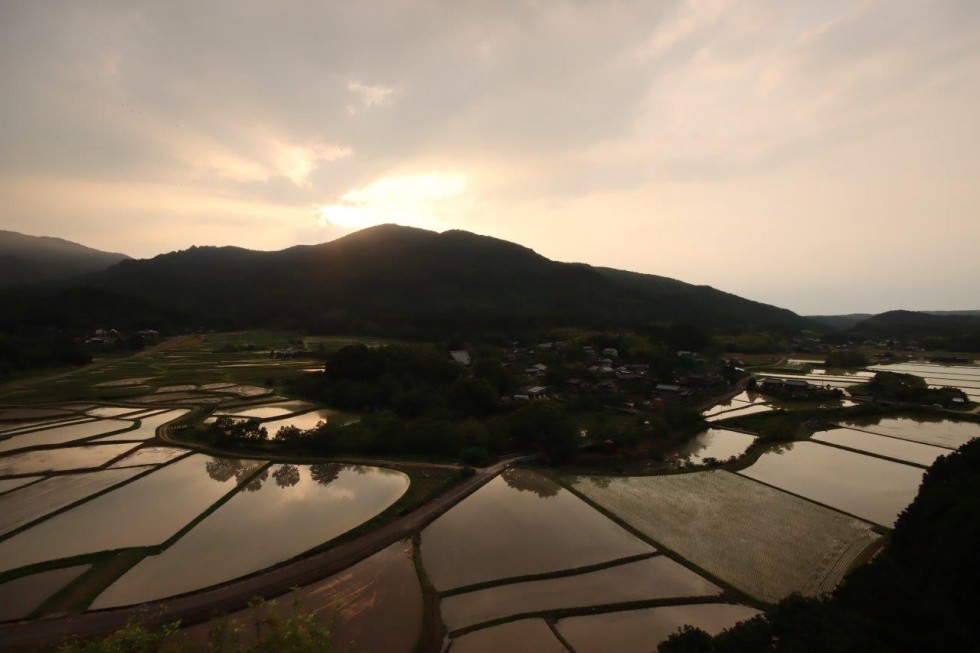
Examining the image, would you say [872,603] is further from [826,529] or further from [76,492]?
[76,492]

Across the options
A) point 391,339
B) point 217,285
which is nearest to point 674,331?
point 391,339

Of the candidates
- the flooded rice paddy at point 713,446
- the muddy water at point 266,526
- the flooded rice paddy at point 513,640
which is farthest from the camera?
the flooded rice paddy at point 713,446

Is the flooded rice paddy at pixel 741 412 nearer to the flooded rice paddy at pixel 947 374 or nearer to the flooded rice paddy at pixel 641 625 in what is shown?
the flooded rice paddy at pixel 947 374

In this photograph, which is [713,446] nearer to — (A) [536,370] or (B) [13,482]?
(A) [536,370]

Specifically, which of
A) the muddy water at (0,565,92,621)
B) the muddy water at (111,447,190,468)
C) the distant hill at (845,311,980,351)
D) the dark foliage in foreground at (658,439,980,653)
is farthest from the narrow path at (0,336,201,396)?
the distant hill at (845,311,980,351)

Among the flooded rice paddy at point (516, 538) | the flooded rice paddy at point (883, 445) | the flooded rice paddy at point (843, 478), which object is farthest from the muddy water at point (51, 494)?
the flooded rice paddy at point (883, 445)

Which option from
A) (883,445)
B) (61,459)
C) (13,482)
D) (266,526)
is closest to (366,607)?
(266,526)
